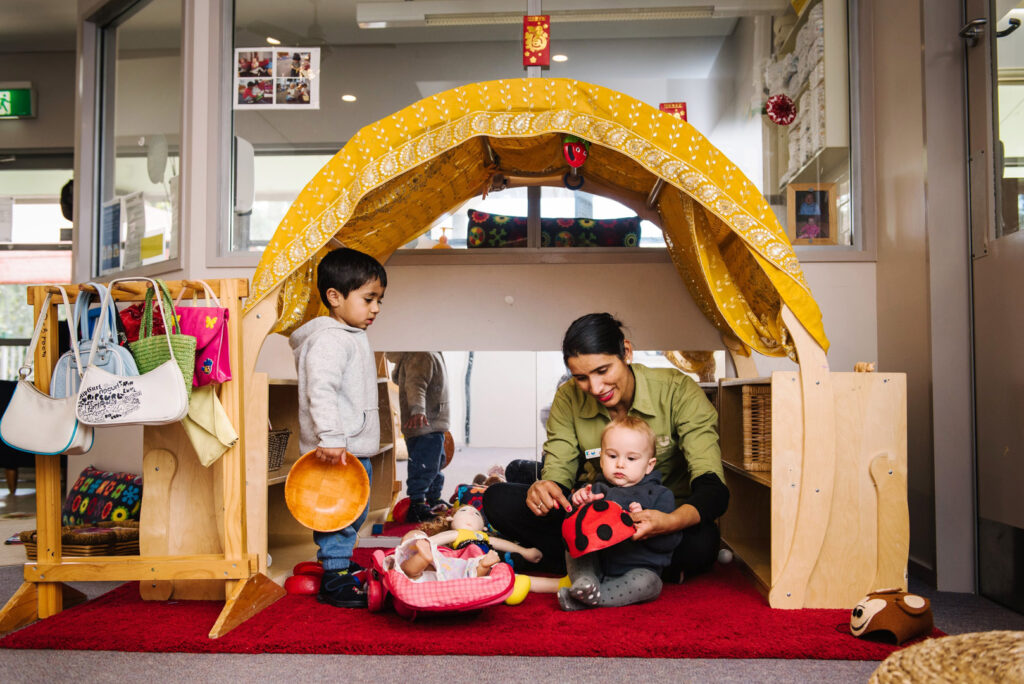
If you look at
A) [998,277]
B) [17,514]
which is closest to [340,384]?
[998,277]

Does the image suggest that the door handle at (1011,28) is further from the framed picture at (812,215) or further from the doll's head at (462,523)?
the doll's head at (462,523)

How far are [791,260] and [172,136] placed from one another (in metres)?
3.03

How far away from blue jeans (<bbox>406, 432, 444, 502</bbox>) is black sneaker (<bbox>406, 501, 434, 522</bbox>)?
3 cm

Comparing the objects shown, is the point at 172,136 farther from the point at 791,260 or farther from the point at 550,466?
the point at 791,260

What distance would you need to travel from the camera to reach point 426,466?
329cm

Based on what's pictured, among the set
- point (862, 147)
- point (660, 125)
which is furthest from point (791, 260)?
point (862, 147)

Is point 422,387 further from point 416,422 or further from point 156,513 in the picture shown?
point 156,513

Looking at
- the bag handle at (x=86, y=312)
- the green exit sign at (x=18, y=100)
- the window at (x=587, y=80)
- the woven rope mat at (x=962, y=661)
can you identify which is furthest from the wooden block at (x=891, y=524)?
the green exit sign at (x=18, y=100)

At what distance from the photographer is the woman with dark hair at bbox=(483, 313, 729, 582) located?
8.09 feet

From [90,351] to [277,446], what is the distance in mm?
1071

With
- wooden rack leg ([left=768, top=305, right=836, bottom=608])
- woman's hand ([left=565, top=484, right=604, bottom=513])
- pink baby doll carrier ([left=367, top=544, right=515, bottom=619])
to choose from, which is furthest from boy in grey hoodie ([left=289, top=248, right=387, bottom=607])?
wooden rack leg ([left=768, top=305, right=836, bottom=608])

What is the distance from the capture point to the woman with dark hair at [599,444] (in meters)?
2.47

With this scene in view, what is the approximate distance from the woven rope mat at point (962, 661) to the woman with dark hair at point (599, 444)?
1.18 meters

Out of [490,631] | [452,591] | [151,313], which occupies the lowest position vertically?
[490,631]
